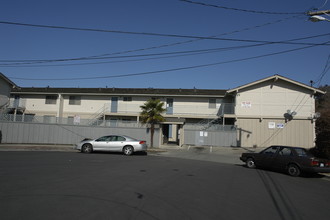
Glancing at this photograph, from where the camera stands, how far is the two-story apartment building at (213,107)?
28.1 meters

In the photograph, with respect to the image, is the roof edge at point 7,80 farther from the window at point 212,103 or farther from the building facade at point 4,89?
the window at point 212,103

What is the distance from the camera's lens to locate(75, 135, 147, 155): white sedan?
1861 centimetres

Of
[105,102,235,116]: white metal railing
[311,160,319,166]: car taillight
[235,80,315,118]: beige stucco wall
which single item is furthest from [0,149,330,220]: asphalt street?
[105,102,235,116]: white metal railing

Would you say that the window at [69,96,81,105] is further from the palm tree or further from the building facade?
the palm tree

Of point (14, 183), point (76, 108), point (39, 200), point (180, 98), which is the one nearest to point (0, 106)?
point (76, 108)

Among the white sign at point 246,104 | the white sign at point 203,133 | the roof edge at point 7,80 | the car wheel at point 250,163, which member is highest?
the roof edge at point 7,80

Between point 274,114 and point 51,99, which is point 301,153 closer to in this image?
point 274,114

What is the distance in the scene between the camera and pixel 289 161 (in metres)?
12.2

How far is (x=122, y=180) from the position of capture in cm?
874

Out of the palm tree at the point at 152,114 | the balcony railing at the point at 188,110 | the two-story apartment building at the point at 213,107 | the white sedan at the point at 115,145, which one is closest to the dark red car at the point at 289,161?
the white sedan at the point at 115,145

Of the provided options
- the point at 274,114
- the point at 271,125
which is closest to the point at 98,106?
the point at 271,125

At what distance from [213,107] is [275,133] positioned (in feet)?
24.7

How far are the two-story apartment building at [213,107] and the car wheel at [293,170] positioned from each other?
51.2 ft

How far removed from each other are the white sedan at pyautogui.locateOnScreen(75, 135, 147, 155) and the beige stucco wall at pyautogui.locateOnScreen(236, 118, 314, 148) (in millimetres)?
13521
